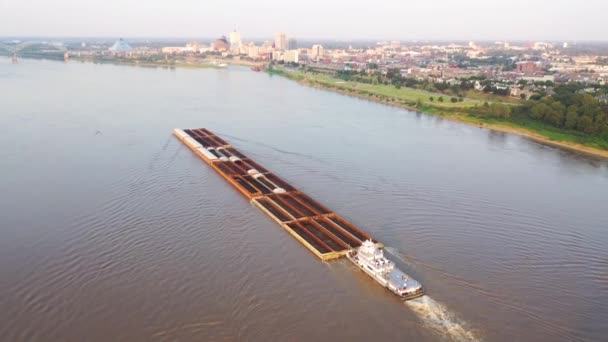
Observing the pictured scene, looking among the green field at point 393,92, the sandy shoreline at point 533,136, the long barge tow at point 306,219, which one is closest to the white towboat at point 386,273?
the long barge tow at point 306,219

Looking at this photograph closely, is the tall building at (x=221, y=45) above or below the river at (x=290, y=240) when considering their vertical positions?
above

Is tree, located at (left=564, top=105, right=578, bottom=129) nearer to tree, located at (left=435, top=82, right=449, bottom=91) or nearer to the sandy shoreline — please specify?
the sandy shoreline

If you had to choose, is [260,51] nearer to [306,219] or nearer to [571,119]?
[571,119]

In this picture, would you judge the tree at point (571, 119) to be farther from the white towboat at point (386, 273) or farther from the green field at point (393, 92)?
the white towboat at point (386, 273)

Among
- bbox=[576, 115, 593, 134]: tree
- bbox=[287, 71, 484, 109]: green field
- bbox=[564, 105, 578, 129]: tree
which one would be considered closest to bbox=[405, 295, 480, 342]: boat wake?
bbox=[576, 115, 593, 134]: tree

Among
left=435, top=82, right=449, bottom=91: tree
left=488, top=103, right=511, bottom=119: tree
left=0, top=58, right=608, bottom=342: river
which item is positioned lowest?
left=0, top=58, right=608, bottom=342: river

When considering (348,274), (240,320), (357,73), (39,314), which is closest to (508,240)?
(348,274)

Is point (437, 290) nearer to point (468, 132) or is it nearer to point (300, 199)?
point (300, 199)

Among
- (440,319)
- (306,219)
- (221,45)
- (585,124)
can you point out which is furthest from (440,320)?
(221,45)
